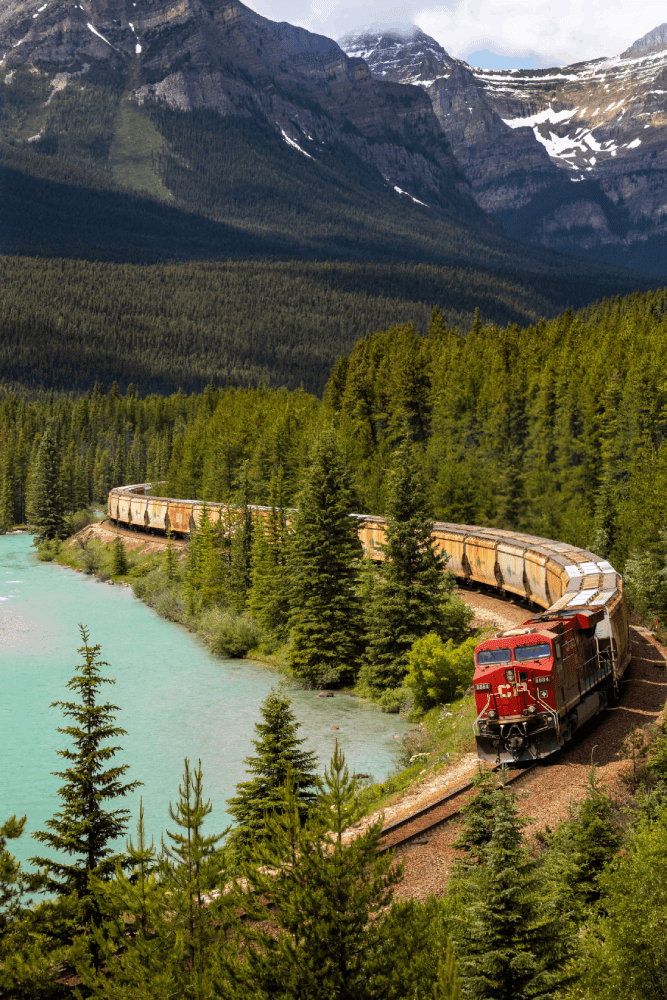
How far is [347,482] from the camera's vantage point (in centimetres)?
5344

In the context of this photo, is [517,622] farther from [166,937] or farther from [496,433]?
[496,433]

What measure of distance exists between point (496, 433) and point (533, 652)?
213 feet

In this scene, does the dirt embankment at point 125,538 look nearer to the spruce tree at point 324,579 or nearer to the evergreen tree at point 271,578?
the evergreen tree at point 271,578

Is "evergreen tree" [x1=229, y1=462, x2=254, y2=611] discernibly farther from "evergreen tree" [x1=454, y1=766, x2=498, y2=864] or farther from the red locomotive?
"evergreen tree" [x1=454, y1=766, x2=498, y2=864]

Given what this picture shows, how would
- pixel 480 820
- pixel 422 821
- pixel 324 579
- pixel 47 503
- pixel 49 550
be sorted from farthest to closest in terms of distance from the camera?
pixel 47 503 < pixel 49 550 < pixel 324 579 < pixel 422 821 < pixel 480 820

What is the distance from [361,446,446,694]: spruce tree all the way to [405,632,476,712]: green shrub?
3093 millimetres

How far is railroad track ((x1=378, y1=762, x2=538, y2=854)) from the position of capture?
64.8 ft

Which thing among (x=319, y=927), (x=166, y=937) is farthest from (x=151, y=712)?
(x=319, y=927)

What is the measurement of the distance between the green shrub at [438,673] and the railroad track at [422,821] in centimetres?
1299

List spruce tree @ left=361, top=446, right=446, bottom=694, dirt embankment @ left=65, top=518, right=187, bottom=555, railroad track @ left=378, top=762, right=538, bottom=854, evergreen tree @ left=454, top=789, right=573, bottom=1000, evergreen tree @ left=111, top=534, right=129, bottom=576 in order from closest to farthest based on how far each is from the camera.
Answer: evergreen tree @ left=454, top=789, right=573, bottom=1000 < railroad track @ left=378, top=762, right=538, bottom=854 < spruce tree @ left=361, top=446, right=446, bottom=694 < evergreen tree @ left=111, top=534, right=129, bottom=576 < dirt embankment @ left=65, top=518, right=187, bottom=555

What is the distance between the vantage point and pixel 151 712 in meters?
39.2

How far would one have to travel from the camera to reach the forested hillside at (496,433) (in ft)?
216

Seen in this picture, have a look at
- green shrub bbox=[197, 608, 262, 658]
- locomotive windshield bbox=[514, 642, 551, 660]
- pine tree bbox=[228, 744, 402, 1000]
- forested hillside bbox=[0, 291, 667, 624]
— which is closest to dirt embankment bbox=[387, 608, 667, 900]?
locomotive windshield bbox=[514, 642, 551, 660]

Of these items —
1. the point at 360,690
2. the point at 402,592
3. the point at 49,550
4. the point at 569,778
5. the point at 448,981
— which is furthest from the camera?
the point at 49,550
